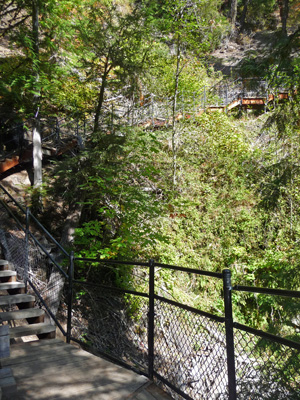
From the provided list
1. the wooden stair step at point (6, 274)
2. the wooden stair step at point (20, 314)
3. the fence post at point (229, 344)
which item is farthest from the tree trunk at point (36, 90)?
the fence post at point (229, 344)

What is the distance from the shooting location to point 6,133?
1155cm

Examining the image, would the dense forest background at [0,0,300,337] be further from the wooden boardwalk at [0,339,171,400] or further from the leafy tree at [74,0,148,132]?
the wooden boardwalk at [0,339,171,400]

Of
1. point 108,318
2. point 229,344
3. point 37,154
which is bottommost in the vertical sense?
point 108,318

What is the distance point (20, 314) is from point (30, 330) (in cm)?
35

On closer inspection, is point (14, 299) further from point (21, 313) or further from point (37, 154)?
point (37, 154)

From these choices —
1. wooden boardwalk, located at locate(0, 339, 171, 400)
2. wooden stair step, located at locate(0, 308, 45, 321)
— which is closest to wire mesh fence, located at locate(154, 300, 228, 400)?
wooden boardwalk, located at locate(0, 339, 171, 400)

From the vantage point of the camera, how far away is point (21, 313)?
422cm

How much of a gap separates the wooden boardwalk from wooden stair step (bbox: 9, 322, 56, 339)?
1.61ft

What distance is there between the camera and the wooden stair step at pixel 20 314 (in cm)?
406

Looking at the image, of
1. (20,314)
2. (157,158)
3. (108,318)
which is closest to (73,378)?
(20,314)

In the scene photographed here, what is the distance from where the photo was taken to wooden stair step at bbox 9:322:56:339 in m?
3.83

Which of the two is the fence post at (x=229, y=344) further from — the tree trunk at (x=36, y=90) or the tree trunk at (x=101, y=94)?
the tree trunk at (x=36, y=90)

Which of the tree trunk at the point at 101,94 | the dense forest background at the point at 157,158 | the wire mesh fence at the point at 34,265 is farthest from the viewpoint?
the tree trunk at the point at 101,94

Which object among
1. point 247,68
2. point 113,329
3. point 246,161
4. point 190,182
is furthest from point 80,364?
point 246,161
